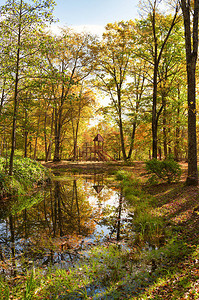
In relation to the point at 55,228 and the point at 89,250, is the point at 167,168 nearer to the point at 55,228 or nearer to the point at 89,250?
the point at 55,228

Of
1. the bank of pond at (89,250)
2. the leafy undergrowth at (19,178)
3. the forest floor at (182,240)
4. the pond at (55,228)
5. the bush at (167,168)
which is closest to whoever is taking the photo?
the forest floor at (182,240)

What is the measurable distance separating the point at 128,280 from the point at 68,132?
103ft

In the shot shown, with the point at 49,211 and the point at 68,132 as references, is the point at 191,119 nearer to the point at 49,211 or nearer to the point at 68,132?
the point at 49,211


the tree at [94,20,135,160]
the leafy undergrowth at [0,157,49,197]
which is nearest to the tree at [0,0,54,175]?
the leafy undergrowth at [0,157,49,197]

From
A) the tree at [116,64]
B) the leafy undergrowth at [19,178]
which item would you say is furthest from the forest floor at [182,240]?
the tree at [116,64]

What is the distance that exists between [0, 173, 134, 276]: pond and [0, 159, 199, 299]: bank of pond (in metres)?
0.02

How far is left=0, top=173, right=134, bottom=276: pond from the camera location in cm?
370

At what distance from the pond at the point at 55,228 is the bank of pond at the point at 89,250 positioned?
2 centimetres

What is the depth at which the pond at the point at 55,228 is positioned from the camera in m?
3.70

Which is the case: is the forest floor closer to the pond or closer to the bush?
the bush

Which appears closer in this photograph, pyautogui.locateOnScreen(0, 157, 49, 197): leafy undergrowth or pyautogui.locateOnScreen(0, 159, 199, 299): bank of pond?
pyautogui.locateOnScreen(0, 159, 199, 299): bank of pond

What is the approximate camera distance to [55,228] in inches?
201

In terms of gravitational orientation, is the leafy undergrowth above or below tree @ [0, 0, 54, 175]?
below

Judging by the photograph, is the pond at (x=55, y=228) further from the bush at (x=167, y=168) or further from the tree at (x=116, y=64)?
the tree at (x=116, y=64)
